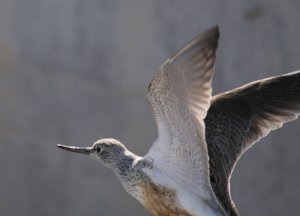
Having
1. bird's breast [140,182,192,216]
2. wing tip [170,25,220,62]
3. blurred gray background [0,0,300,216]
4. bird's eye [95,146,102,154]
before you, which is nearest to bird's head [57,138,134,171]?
bird's eye [95,146,102,154]

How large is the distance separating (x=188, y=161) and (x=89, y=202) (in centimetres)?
258

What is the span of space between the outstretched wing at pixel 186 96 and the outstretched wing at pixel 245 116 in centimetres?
39

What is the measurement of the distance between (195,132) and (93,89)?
9.06 ft

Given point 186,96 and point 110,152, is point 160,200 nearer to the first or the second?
point 110,152

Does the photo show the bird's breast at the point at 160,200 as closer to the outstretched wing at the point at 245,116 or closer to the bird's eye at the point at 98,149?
the outstretched wing at the point at 245,116

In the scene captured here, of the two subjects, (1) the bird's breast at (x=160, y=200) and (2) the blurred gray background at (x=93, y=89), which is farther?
(2) the blurred gray background at (x=93, y=89)

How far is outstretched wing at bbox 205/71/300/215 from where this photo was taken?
4363 millimetres

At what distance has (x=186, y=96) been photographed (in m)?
3.87

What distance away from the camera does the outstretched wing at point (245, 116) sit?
14.3 ft

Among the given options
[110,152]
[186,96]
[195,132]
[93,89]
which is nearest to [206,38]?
[186,96]

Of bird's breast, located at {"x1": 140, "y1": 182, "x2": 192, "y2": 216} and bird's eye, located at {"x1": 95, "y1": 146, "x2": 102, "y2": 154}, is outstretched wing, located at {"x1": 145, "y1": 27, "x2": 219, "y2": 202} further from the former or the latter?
bird's eye, located at {"x1": 95, "y1": 146, "x2": 102, "y2": 154}

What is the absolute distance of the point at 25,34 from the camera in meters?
6.42

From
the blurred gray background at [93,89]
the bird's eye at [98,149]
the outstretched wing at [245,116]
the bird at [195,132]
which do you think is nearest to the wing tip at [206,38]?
the bird at [195,132]

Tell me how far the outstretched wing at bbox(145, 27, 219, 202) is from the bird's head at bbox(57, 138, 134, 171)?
0.42m
